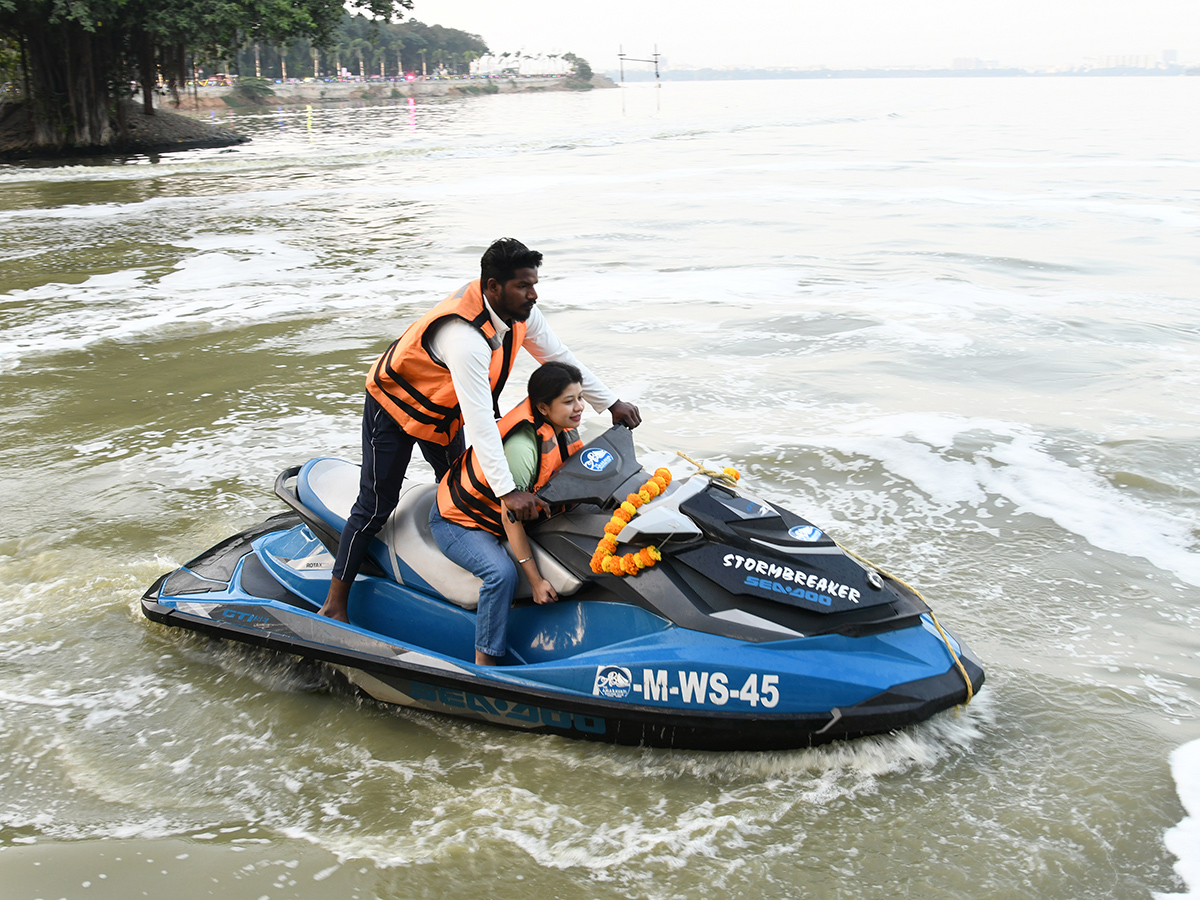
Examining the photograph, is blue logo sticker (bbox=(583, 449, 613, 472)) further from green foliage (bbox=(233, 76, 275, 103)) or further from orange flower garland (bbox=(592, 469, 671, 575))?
green foliage (bbox=(233, 76, 275, 103))

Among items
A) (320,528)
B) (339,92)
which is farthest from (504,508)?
(339,92)

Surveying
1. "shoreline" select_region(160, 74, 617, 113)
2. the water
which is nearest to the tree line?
"shoreline" select_region(160, 74, 617, 113)

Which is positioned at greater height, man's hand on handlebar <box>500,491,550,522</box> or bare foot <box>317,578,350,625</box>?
man's hand on handlebar <box>500,491,550,522</box>

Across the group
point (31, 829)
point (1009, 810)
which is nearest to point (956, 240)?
point (1009, 810)

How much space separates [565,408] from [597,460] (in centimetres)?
Result: 24

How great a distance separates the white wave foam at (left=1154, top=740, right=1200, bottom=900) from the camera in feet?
9.37

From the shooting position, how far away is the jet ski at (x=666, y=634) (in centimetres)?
310

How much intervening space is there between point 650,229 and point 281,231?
20.3 ft

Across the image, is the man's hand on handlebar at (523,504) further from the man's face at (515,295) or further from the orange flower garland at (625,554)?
the man's face at (515,295)

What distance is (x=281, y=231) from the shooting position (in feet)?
52.5

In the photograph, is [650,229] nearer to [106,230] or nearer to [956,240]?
[956,240]

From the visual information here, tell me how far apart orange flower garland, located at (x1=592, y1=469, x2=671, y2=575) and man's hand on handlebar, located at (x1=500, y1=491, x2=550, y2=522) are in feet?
0.77

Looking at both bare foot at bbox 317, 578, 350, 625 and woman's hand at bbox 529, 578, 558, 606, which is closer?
woman's hand at bbox 529, 578, 558, 606

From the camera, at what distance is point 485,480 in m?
3.43
